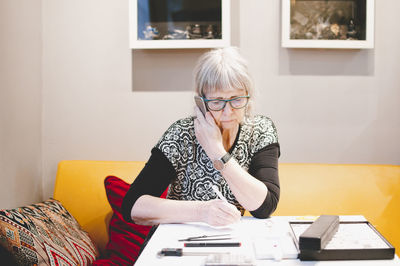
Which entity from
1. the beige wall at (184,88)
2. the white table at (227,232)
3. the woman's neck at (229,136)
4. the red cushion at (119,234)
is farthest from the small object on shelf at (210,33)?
the white table at (227,232)

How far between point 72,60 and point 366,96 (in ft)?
5.46

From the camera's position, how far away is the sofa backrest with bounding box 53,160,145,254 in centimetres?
210

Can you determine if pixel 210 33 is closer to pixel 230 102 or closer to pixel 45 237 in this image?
pixel 230 102

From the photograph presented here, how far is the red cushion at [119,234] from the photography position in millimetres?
1795

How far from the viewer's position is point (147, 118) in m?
2.33

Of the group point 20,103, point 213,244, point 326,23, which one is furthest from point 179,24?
point 213,244

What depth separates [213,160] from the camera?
1446 millimetres

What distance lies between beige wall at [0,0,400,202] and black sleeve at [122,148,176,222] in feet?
2.60

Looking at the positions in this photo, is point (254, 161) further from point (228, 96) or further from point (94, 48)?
point (94, 48)

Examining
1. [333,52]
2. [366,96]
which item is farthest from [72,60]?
[366,96]

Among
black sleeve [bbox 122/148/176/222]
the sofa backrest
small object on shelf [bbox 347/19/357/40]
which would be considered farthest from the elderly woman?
small object on shelf [bbox 347/19/357/40]

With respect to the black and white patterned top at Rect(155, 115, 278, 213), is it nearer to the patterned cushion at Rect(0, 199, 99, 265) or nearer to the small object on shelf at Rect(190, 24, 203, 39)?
the patterned cushion at Rect(0, 199, 99, 265)

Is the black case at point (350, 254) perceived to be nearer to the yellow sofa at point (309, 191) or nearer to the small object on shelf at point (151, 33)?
the yellow sofa at point (309, 191)

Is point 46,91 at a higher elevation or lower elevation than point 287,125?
higher
